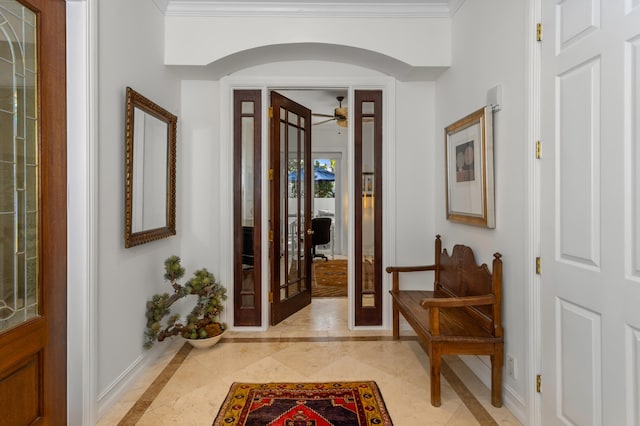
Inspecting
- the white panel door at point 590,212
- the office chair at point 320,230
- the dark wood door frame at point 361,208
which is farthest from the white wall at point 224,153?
the office chair at point 320,230

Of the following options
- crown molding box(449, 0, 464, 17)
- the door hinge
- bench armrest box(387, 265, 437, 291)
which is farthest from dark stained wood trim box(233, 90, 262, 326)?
the door hinge

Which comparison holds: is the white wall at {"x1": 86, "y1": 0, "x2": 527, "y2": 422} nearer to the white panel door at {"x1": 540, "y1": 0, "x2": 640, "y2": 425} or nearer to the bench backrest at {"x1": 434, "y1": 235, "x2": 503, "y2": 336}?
the bench backrest at {"x1": 434, "y1": 235, "x2": 503, "y2": 336}

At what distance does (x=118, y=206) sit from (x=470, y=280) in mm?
2474

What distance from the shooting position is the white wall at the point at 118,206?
209cm

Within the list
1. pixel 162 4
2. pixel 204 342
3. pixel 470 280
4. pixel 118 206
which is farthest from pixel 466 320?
pixel 162 4

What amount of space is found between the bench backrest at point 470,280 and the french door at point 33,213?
250 centimetres

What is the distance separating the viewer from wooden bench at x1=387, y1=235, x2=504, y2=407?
214 centimetres

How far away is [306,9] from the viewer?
118 inches

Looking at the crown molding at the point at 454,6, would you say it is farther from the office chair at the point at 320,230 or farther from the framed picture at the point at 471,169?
the office chair at the point at 320,230

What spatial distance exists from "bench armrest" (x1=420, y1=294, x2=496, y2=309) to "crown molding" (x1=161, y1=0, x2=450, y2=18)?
244 centimetres

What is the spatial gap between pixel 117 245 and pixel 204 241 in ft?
3.82

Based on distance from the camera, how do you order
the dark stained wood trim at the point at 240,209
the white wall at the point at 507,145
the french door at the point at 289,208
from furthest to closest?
the french door at the point at 289,208 → the dark stained wood trim at the point at 240,209 → the white wall at the point at 507,145

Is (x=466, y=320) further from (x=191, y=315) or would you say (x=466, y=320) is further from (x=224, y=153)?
(x=224, y=153)

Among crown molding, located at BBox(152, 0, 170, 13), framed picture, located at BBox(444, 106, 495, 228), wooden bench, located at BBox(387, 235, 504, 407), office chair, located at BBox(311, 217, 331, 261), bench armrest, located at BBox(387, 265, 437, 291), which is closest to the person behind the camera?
wooden bench, located at BBox(387, 235, 504, 407)
